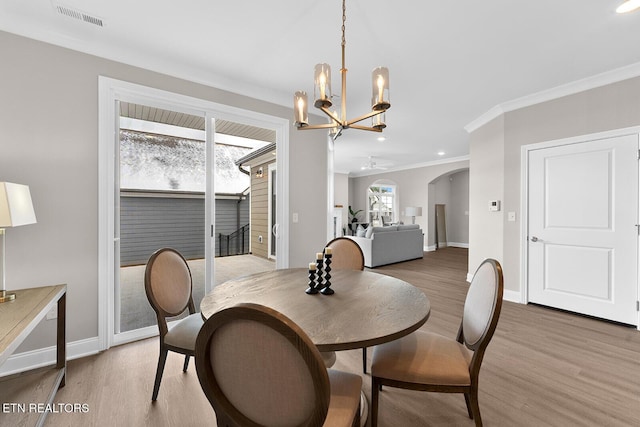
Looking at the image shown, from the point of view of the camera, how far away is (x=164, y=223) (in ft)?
9.08

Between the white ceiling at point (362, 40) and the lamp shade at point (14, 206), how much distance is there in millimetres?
1320

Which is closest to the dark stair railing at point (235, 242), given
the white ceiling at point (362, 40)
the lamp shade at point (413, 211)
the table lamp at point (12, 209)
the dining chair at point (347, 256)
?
the dining chair at point (347, 256)

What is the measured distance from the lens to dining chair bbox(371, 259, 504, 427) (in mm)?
1313

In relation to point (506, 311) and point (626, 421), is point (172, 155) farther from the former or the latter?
point (506, 311)

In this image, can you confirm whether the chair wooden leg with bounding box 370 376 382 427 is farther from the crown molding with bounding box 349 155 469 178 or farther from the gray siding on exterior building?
the crown molding with bounding box 349 155 469 178

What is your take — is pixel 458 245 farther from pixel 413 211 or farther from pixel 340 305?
pixel 340 305

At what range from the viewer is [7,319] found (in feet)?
4.93

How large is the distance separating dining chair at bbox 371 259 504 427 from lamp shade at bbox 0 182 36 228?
7.25 ft

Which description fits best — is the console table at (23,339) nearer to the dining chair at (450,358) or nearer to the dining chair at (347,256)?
the dining chair at (450,358)

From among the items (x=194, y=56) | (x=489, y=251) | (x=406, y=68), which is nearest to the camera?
(x=194, y=56)

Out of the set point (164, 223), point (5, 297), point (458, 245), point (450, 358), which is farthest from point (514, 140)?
point (458, 245)

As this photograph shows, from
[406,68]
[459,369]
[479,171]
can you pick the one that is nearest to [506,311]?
[479,171]

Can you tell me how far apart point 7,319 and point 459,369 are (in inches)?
93.6

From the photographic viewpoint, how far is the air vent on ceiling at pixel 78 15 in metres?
1.98
